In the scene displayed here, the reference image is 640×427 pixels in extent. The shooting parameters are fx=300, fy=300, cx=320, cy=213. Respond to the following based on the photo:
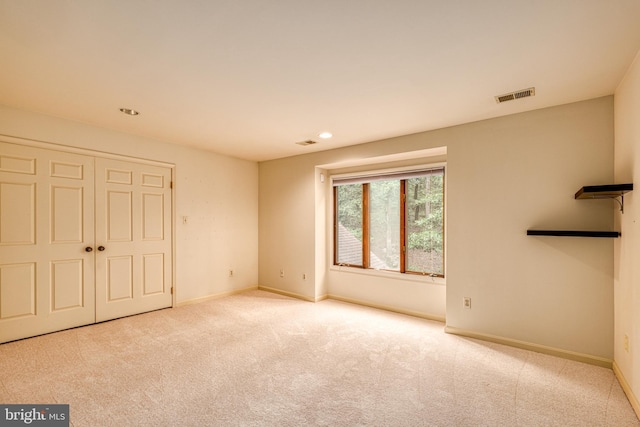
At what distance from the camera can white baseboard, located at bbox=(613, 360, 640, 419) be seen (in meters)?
2.02

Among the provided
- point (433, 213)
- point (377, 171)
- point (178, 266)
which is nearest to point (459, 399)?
point (433, 213)

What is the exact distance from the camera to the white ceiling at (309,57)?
1.61 metres

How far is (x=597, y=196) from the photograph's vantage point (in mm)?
2561

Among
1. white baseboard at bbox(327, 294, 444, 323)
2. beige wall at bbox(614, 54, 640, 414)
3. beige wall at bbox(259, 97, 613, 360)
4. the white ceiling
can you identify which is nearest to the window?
beige wall at bbox(259, 97, 613, 360)

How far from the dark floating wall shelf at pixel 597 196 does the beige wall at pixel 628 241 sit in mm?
61

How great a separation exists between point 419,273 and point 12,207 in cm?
477

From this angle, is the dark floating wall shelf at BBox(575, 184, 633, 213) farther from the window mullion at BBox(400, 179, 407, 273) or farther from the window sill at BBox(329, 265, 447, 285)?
the window mullion at BBox(400, 179, 407, 273)

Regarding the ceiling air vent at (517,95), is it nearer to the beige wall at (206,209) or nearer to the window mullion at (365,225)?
the window mullion at (365,225)

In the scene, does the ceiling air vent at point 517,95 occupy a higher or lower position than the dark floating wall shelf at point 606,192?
higher

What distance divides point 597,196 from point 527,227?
61 cm

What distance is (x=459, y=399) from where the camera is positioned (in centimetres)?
218

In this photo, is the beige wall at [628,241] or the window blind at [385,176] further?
the window blind at [385,176]

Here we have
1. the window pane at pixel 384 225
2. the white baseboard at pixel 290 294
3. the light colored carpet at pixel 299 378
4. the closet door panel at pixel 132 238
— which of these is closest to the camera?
the light colored carpet at pixel 299 378

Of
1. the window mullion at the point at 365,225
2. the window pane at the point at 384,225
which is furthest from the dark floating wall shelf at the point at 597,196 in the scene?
the window mullion at the point at 365,225
